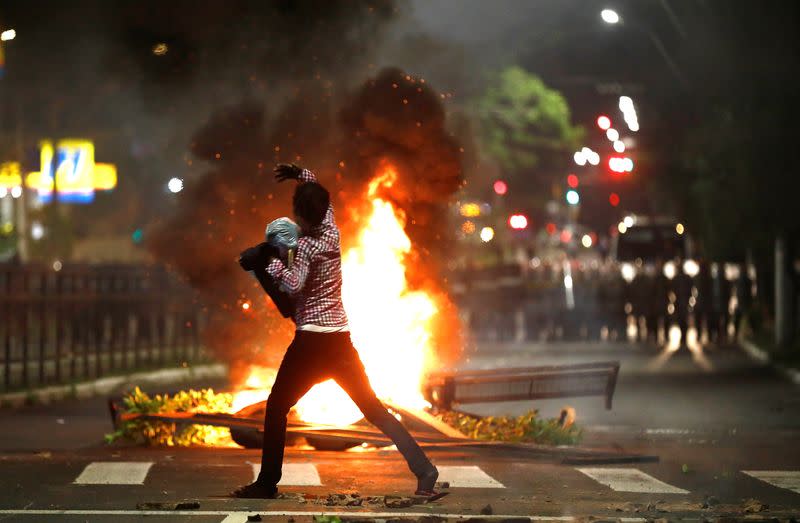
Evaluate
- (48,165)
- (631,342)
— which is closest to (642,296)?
(631,342)

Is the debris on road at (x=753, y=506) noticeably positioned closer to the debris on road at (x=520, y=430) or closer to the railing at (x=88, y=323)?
the debris on road at (x=520, y=430)

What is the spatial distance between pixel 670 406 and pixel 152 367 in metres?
9.08

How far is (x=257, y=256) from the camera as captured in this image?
8.41 meters

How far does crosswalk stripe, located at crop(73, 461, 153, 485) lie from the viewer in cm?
1005

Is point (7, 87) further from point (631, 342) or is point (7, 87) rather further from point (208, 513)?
point (208, 513)

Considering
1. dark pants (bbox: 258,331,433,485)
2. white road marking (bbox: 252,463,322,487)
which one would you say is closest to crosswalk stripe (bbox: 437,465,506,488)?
white road marking (bbox: 252,463,322,487)

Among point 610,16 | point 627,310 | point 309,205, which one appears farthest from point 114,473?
point 627,310

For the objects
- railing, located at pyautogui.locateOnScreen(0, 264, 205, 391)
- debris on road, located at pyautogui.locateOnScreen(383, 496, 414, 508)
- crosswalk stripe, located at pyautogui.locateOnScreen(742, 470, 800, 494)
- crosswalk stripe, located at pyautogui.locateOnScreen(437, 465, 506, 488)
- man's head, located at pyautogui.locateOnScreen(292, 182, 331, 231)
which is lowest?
crosswalk stripe, located at pyautogui.locateOnScreen(742, 470, 800, 494)

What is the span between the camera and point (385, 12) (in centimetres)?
1593

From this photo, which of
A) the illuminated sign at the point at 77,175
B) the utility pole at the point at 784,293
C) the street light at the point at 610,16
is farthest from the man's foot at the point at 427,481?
the illuminated sign at the point at 77,175

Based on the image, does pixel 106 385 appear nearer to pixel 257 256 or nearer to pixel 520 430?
pixel 520 430

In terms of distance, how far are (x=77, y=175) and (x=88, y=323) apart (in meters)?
51.8

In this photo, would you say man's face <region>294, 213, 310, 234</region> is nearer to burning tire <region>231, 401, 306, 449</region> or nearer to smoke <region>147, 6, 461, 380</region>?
burning tire <region>231, 401, 306, 449</region>

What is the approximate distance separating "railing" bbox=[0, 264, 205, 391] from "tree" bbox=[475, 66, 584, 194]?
3939 centimetres
